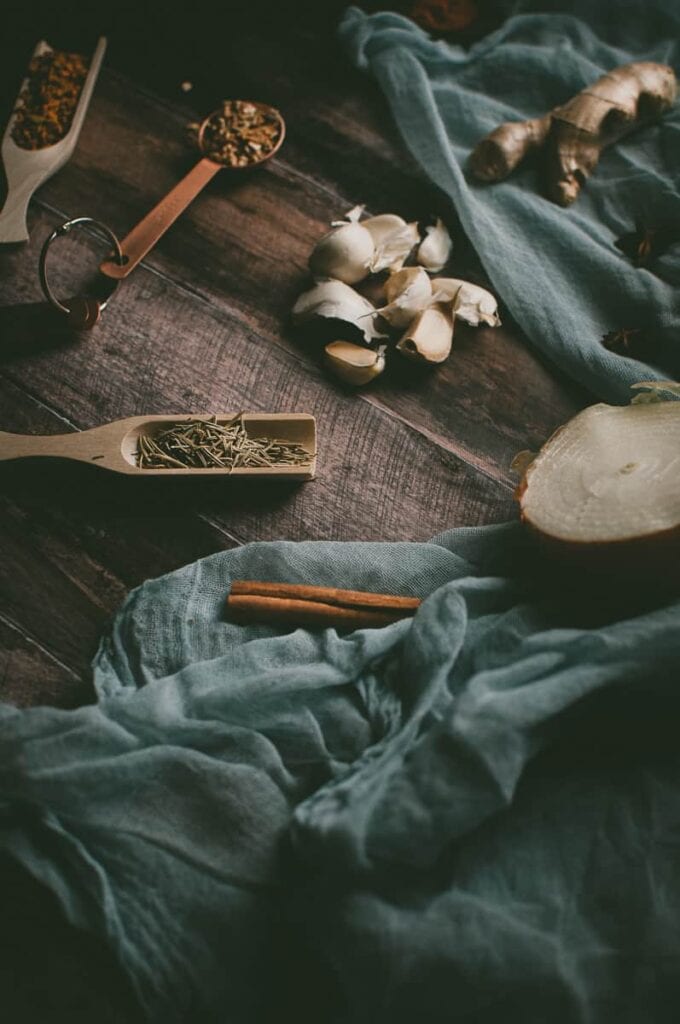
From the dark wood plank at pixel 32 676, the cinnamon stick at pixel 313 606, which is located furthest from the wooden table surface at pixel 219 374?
the cinnamon stick at pixel 313 606

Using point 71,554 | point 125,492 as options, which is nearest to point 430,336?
point 125,492

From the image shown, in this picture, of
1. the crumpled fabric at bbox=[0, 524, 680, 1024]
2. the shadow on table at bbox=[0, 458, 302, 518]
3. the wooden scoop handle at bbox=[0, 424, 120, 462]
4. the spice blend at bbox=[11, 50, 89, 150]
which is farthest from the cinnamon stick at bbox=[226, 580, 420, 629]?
the spice blend at bbox=[11, 50, 89, 150]

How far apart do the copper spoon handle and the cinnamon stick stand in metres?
0.59

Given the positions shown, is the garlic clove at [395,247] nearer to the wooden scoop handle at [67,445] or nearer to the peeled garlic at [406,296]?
the peeled garlic at [406,296]

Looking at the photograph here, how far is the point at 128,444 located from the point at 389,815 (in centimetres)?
62

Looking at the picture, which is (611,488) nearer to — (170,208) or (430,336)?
(430,336)

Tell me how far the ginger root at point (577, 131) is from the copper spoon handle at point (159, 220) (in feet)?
1.51

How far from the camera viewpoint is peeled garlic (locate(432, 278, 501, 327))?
131cm

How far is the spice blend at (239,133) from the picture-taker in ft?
4.69

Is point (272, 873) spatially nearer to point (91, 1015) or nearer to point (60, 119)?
point (91, 1015)

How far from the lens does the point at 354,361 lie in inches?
49.1

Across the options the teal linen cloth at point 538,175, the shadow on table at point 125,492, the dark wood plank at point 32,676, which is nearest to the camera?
the dark wood plank at point 32,676

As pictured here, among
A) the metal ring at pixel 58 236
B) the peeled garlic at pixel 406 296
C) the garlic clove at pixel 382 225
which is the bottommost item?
the metal ring at pixel 58 236

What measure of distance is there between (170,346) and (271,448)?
0.27 m
